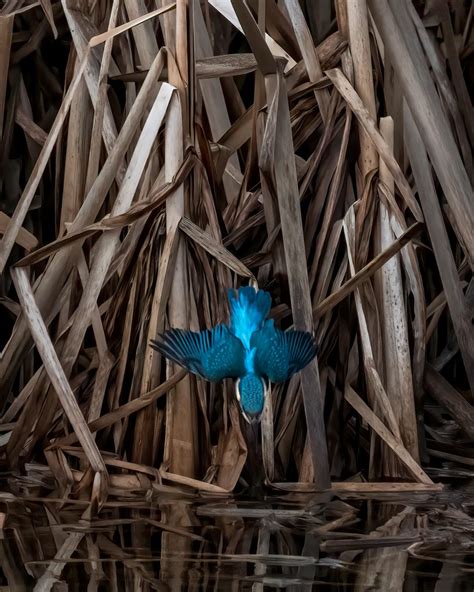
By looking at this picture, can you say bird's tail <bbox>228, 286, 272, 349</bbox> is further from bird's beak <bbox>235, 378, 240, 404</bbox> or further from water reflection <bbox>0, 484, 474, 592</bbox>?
water reflection <bbox>0, 484, 474, 592</bbox>

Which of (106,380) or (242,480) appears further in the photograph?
(106,380)

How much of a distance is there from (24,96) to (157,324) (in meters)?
1.01

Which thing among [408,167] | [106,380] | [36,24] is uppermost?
[36,24]

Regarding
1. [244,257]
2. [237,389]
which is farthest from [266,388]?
[244,257]

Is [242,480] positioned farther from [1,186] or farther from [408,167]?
[1,186]

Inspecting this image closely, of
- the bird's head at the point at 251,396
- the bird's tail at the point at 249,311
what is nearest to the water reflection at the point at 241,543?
the bird's head at the point at 251,396

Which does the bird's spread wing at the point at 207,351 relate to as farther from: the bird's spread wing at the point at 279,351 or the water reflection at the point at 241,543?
the water reflection at the point at 241,543

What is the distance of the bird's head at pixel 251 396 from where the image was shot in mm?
2570

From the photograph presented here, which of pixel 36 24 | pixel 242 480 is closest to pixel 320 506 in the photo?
pixel 242 480

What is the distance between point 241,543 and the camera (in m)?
2.14

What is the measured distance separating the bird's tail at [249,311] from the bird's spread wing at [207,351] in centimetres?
4

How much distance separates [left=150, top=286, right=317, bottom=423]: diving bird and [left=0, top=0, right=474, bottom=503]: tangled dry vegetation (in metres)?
0.12

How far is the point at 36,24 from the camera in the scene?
3.56 meters

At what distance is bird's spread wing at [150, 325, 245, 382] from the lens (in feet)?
8.61
